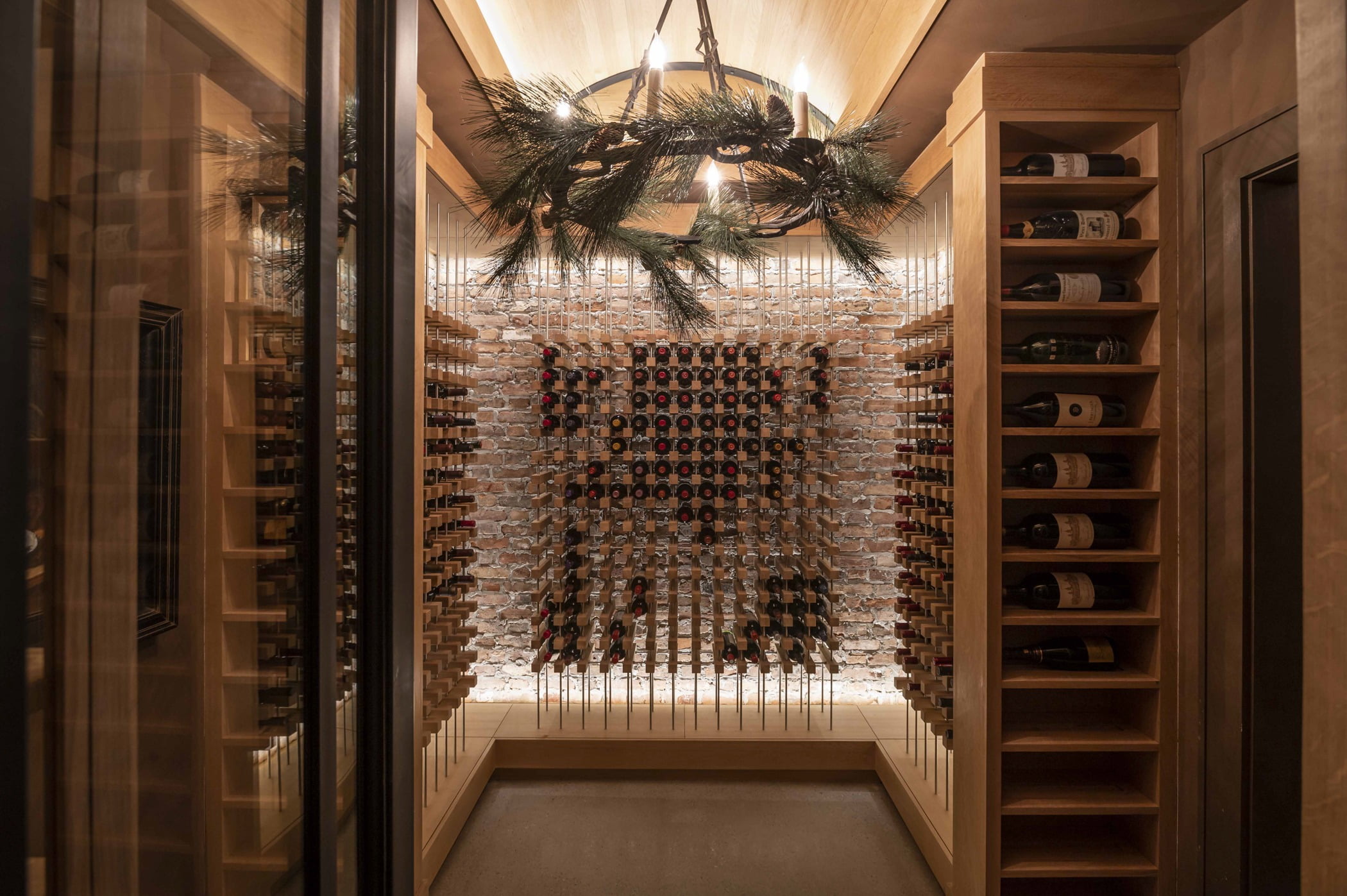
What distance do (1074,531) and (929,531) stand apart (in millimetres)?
542

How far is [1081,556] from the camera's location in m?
1.77

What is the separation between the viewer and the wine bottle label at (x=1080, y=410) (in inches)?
71.4

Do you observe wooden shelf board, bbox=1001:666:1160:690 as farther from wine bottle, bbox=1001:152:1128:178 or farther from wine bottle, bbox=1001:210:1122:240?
wine bottle, bbox=1001:152:1128:178

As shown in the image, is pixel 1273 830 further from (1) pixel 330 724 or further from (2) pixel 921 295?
(2) pixel 921 295

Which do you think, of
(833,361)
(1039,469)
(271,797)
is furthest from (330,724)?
(833,361)

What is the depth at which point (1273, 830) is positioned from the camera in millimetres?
1538

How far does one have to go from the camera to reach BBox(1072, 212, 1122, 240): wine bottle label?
1789 millimetres

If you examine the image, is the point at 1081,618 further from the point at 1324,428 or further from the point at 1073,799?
the point at 1324,428

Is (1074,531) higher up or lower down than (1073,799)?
higher up

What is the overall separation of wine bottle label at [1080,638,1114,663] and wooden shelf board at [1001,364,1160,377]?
0.74 meters

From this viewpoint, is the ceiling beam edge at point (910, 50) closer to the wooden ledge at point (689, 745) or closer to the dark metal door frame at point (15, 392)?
the dark metal door frame at point (15, 392)

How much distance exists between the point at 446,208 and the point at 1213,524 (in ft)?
8.31

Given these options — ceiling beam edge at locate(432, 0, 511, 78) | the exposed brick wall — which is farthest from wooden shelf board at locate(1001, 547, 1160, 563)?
ceiling beam edge at locate(432, 0, 511, 78)

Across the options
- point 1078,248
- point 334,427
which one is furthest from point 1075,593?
point 334,427
